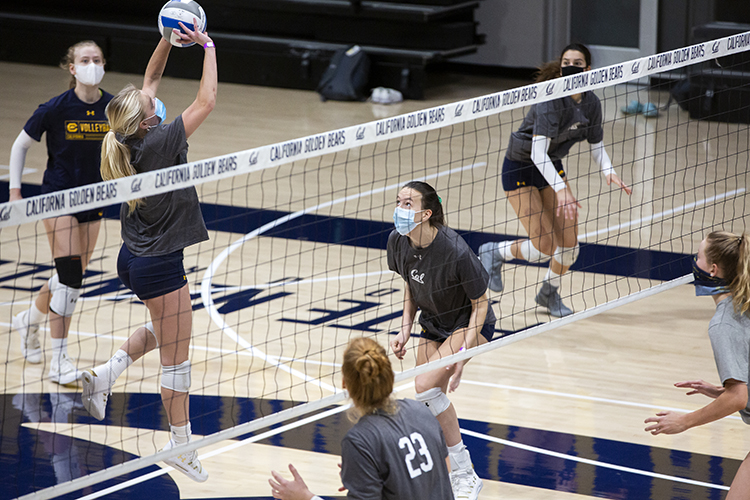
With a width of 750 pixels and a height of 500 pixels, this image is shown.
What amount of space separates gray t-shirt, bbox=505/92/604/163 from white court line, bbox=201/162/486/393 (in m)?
2.08

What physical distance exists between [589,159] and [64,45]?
900 cm

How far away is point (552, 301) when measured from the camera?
702cm

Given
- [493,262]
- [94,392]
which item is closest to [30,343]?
[94,392]

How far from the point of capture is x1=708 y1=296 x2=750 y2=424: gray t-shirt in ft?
12.7

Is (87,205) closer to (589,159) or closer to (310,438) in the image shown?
(310,438)

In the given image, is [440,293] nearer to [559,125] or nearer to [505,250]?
[559,125]

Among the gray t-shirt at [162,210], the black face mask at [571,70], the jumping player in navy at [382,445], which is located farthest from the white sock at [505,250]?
the jumping player in navy at [382,445]

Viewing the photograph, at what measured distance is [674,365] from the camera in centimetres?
627

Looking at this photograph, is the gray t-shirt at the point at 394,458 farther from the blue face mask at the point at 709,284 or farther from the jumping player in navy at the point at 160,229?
the jumping player in navy at the point at 160,229

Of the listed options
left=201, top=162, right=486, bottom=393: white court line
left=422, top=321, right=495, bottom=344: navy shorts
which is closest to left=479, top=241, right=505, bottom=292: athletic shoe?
left=201, top=162, right=486, bottom=393: white court line

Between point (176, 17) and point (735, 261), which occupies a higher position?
point (176, 17)

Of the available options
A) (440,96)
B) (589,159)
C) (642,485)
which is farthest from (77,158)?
(440,96)

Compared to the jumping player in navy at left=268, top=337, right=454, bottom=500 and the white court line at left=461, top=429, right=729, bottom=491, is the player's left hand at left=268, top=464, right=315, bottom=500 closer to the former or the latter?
the jumping player in navy at left=268, top=337, right=454, bottom=500

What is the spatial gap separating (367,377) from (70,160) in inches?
130
